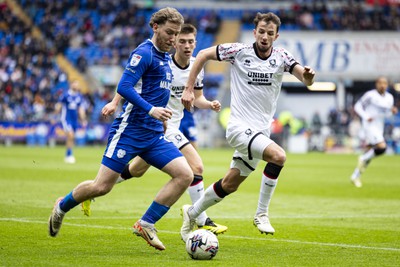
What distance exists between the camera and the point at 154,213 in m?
8.56

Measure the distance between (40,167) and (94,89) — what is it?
73.5 ft

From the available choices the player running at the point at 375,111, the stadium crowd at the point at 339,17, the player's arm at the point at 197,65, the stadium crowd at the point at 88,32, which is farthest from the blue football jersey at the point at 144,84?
the stadium crowd at the point at 339,17

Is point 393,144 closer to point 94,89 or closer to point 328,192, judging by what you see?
point 94,89

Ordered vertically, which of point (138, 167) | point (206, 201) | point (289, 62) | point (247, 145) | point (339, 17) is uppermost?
point (289, 62)

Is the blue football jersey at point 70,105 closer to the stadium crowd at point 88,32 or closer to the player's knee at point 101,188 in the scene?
the stadium crowd at point 88,32

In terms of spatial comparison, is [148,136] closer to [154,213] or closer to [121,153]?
[121,153]

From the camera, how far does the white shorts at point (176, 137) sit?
10820 millimetres

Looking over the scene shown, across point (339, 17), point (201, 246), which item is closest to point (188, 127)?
point (201, 246)

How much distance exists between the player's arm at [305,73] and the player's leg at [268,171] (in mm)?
816

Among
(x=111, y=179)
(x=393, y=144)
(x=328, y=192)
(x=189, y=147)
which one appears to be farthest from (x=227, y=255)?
(x=393, y=144)

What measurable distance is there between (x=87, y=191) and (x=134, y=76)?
1.34m

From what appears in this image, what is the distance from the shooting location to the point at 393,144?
38719 mm

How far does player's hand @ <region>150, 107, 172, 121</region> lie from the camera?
813cm

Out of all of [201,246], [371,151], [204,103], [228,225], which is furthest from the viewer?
[371,151]
